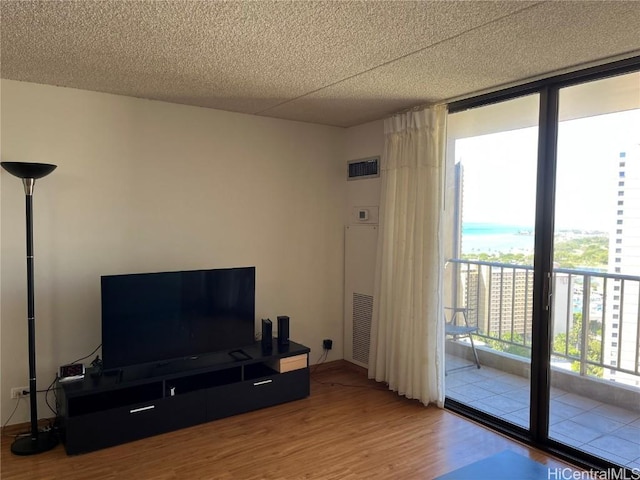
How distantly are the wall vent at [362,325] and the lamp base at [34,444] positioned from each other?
8.80 feet

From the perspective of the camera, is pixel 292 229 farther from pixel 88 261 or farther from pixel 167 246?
pixel 88 261

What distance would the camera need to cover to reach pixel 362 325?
457 centimetres

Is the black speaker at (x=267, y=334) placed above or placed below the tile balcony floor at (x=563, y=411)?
above

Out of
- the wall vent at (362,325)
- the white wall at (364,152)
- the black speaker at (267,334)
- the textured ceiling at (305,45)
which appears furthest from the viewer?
the wall vent at (362,325)

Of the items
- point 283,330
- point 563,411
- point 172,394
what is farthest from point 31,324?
point 563,411

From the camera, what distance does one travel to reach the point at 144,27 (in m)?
2.25

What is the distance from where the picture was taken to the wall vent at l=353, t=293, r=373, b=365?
4.50 metres

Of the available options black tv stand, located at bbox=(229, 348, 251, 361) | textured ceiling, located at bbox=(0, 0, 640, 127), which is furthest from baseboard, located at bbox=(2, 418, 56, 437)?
textured ceiling, located at bbox=(0, 0, 640, 127)

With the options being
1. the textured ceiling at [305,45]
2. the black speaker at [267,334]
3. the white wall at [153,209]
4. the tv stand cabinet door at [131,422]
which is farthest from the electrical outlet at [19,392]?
the textured ceiling at [305,45]

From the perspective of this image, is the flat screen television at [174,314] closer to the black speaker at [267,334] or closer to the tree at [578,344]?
the black speaker at [267,334]

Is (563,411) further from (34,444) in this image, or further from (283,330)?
(34,444)

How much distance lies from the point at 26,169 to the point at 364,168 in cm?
284

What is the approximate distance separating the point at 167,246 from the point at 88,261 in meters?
0.60

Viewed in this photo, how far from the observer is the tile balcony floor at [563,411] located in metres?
3.02
